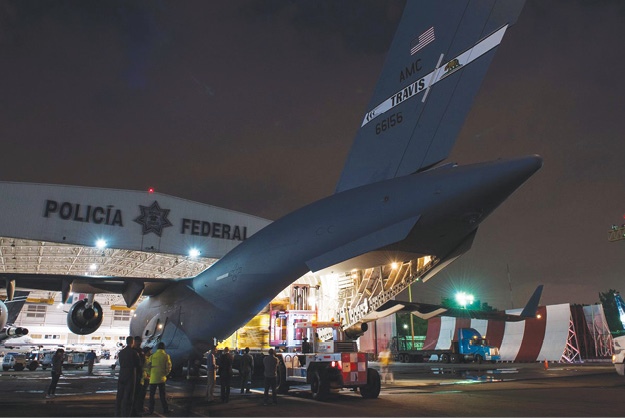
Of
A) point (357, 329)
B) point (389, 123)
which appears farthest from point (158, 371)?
point (357, 329)

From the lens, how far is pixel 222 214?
105 feet

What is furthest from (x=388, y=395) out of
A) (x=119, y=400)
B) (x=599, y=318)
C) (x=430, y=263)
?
(x=599, y=318)

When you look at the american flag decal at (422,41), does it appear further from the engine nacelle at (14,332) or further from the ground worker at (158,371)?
the engine nacelle at (14,332)

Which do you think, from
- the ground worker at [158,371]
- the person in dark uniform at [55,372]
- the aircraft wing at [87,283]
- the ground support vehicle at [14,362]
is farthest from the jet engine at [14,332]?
the ground worker at [158,371]

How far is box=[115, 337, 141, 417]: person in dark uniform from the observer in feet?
22.8

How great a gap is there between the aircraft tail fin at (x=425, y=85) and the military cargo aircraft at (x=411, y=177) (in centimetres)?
2

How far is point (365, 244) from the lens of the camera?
8.27 meters

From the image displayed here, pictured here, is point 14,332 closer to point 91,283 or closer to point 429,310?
point 91,283

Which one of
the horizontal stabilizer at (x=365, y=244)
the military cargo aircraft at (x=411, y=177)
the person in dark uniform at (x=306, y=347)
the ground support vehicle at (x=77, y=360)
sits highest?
the military cargo aircraft at (x=411, y=177)

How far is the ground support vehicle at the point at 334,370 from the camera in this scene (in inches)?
379

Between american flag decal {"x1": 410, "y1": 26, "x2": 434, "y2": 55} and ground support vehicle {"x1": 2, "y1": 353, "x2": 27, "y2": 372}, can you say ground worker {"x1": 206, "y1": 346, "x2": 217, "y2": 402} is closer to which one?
american flag decal {"x1": 410, "y1": 26, "x2": 434, "y2": 55}

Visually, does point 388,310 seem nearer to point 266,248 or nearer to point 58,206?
point 266,248

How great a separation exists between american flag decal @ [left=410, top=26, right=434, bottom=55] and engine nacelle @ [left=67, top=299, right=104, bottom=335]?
438 inches

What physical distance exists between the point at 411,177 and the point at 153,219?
80.0 feet
